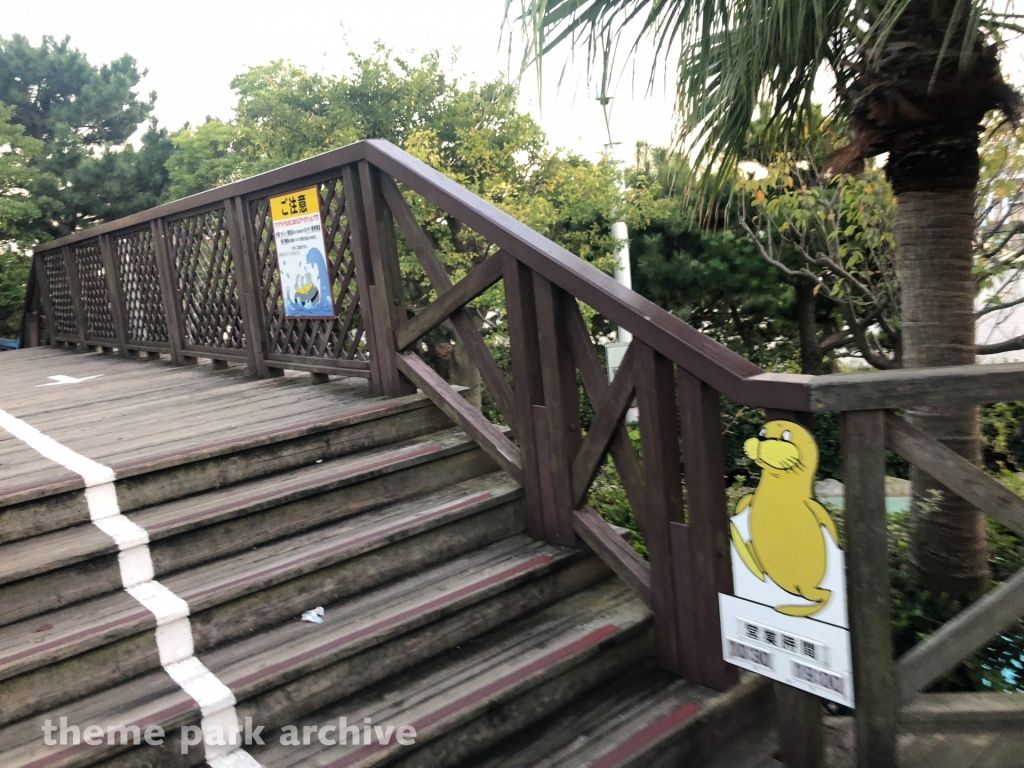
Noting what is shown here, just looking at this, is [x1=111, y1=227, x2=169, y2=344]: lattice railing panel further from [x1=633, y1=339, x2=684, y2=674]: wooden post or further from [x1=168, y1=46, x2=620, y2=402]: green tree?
[x1=633, y1=339, x2=684, y2=674]: wooden post

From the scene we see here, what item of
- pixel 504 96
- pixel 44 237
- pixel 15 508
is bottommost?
pixel 15 508

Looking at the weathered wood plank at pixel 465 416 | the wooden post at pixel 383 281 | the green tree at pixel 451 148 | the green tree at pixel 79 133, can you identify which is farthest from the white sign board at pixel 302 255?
the green tree at pixel 79 133

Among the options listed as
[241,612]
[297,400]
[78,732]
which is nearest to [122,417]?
[297,400]

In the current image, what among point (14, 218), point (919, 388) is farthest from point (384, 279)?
point (14, 218)

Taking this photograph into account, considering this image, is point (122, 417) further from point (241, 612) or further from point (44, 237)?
point (44, 237)

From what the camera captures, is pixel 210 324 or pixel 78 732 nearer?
pixel 78 732

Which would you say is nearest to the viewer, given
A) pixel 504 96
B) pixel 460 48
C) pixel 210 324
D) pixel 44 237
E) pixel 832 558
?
pixel 832 558

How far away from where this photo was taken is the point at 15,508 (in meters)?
2.39

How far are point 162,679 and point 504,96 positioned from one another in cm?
264

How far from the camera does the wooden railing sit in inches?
71.5

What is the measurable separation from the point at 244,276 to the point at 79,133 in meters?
17.9

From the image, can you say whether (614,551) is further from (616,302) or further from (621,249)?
(621,249)

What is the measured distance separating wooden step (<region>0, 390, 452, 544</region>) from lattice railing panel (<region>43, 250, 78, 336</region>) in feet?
17.9

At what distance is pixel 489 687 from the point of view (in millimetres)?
2150
